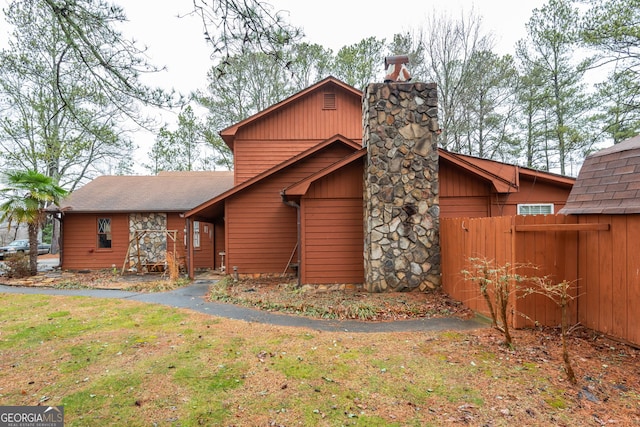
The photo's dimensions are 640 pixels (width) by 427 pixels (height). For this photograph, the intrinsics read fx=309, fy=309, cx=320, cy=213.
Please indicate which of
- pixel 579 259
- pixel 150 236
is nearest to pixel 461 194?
pixel 579 259

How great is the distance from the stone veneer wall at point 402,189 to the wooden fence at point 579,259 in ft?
5.73

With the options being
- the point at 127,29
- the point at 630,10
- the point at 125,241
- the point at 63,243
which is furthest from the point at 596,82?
the point at 63,243

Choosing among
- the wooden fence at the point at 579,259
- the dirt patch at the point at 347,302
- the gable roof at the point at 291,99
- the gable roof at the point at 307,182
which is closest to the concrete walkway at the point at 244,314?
the dirt patch at the point at 347,302

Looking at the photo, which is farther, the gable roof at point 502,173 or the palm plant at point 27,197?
the palm plant at point 27,197

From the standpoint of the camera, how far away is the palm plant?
11.8 m

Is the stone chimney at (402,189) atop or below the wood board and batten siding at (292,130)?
below

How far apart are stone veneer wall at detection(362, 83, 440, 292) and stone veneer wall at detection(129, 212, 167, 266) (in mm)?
11030

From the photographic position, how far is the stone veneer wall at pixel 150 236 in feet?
47.9

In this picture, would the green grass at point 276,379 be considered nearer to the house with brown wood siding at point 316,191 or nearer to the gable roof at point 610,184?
the gable roof at point 610,184

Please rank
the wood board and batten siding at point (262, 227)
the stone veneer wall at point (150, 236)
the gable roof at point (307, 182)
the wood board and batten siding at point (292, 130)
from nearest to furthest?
the gable roof at point (307, 182)
the wood board and batten siding at point (262, 227)
the wood board and batten siding at point (292, 130)
the stone veneer wall at point (150, 236)

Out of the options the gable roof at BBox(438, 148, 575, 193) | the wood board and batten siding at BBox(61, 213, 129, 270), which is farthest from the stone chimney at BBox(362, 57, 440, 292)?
the wood board and batten siding at BBox(61, 213, 129, 270)

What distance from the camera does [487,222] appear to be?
5.70 metres

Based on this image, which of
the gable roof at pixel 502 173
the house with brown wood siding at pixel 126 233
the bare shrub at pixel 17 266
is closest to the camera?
the gable roof at pixel 502 173

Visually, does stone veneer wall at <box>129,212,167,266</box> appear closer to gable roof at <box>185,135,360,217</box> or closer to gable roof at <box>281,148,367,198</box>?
gable roof at <box>185,135,360,217</box>
